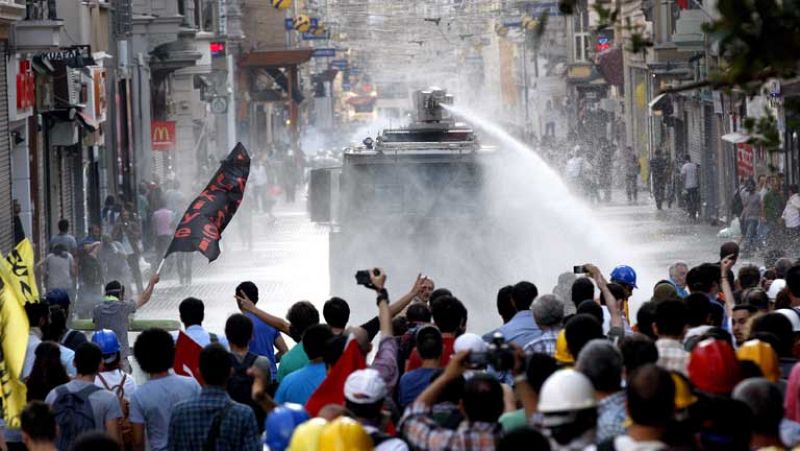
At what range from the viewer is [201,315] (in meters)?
11.6

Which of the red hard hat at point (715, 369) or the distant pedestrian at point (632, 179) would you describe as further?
the distant pedestrian at point (632, 179)

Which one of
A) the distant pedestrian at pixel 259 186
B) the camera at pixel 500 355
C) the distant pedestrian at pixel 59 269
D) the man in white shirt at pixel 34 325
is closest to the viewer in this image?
the camera at pixel 500 355

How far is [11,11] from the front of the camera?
2802 centimetres

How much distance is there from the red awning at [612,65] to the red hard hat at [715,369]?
55478 mm

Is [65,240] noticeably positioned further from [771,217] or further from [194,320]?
[194,320]

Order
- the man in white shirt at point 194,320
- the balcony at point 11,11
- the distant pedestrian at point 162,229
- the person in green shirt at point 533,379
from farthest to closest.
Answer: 1. the distant pedestrian at point 162,229
2. the balcony at point 11,11
3. the man in white shirt at point 194,320
4. the person in green shirt at point 533,379

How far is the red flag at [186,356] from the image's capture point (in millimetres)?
10938

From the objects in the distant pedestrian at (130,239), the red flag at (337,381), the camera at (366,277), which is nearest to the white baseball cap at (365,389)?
the red flag at (337,381)

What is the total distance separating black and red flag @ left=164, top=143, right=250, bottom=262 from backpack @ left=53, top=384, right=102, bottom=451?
650 cm

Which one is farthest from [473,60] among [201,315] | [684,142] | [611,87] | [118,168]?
[201,315]

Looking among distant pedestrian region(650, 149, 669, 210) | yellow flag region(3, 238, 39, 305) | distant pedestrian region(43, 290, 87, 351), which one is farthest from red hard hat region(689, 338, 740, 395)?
distant pedestrian region(650, 149, 669, 210)

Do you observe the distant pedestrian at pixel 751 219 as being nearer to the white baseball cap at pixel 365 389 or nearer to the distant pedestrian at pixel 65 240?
the distant pedestrian at pixel 65 240

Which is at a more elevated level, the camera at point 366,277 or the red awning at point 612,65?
the red awning at point 612,65

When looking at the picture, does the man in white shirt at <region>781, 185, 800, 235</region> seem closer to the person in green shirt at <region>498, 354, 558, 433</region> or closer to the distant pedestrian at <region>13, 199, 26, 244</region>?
the distant pedestrian at <region>13, 199, 26, 244</region>
